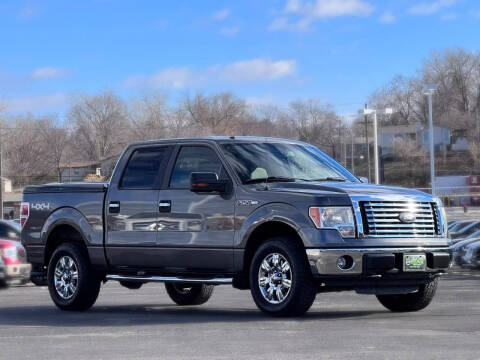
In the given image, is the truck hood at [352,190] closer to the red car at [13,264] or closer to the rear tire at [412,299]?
the rear tire at [412,299]

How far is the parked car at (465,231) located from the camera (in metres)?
33.0

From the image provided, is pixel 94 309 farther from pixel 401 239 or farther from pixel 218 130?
pixel 218 130

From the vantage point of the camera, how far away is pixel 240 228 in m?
11.3

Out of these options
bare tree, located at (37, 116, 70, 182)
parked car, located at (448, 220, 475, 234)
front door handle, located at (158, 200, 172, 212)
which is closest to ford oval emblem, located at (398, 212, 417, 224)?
front door handle, located at (158, 200, 172, 212)

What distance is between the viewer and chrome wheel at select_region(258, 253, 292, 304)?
10.9 meters

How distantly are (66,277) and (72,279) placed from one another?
0.12 meters

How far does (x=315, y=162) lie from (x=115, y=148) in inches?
4258

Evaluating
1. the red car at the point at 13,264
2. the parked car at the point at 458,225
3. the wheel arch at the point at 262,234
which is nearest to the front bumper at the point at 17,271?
the red car at the point at 13,264

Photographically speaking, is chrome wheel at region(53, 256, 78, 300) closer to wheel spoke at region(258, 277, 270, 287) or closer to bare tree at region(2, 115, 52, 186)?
wheel spoke at region(258, 277, 270, 287)

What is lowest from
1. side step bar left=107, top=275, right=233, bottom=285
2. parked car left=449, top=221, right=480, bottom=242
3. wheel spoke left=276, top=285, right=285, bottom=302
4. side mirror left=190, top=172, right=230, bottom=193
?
parked car left=449, top=221, right=480, bottom=242

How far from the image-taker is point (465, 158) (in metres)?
136

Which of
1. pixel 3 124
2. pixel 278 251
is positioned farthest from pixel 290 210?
pixel 3 124

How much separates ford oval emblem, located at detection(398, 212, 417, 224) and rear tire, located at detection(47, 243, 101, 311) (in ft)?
14.0

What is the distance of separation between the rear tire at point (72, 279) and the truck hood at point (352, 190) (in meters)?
3.02
